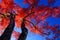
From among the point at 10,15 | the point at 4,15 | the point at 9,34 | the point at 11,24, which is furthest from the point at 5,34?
the point at 4,15

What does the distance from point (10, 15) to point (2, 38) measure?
10.8 ft

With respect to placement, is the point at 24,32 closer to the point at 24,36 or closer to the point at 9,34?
the point at 24,36

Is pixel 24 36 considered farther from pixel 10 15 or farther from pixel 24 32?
pixel 10 15

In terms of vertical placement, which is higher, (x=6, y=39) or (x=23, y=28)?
(x=23, y=28)

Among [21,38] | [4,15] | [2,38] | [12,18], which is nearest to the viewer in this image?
[2,38]

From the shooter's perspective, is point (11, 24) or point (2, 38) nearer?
point (2, 38)

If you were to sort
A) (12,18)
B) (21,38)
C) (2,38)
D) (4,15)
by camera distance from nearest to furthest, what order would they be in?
(2,38) → (21,38) → (12,18) → (4,15)

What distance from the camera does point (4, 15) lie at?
679 inches

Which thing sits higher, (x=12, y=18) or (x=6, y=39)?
(x=12, y=18)

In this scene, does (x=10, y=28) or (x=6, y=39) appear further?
(x=10, y=28)

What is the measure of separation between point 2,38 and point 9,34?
3.02 ft

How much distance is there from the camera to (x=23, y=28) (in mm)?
15156

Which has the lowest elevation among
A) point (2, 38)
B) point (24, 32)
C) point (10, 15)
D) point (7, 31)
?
point (2, 38)

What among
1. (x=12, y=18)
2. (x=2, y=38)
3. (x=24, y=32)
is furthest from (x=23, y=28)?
(x=2, y=38)
